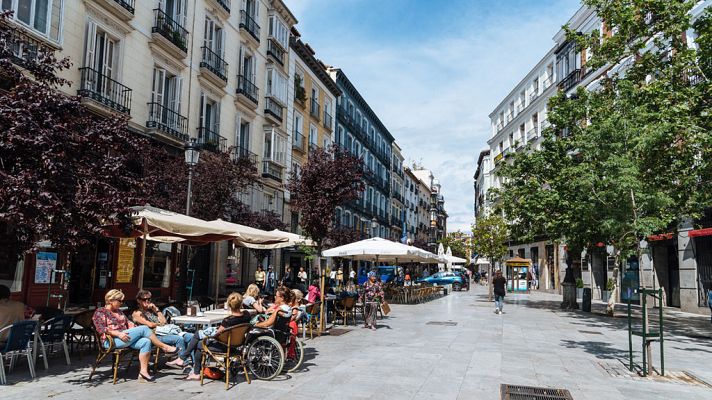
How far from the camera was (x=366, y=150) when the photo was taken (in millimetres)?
50531

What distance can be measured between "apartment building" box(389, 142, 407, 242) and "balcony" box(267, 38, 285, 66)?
114 ft

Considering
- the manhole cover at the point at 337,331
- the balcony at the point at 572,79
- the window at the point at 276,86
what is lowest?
the manhole cover at the point at 337,331

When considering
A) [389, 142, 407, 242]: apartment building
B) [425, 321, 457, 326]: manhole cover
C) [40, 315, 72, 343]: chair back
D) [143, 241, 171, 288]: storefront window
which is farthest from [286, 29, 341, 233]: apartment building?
[389, 142, 407, 242]: apartment building

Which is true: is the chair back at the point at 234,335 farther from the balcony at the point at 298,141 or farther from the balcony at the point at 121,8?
the balcony at the point at 298,141

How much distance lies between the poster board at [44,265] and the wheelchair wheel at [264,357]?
8.83m

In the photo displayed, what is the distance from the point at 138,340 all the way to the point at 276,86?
75.7 feet

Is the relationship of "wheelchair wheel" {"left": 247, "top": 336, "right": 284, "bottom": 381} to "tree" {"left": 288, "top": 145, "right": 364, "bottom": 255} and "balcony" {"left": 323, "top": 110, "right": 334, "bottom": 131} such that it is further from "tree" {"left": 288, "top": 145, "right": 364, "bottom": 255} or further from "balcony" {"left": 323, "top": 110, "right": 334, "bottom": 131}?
"balcony" {"left": 323, "top": 110, "right": 334, "bottom": 131}

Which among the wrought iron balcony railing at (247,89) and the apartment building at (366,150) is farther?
the apartment building at (366,150)

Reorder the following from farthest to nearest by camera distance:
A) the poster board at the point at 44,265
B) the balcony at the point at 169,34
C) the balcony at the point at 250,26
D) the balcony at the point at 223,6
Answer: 1. the balcony at the point at 250,26
2. the balcony at the point at 223,6
3. the balcony at the point at 169,34
4. the poster board at the point at 44,265

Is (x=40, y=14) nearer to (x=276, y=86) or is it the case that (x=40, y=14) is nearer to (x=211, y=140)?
(x=211, y=140)

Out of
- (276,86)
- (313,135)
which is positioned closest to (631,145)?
(276,86)

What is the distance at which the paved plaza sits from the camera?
6641 mm

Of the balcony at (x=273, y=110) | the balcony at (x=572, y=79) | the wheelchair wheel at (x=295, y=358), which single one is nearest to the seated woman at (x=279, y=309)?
the wheelchair wheel at (x=295, y=358)

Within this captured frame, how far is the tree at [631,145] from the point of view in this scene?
37.5 ft
